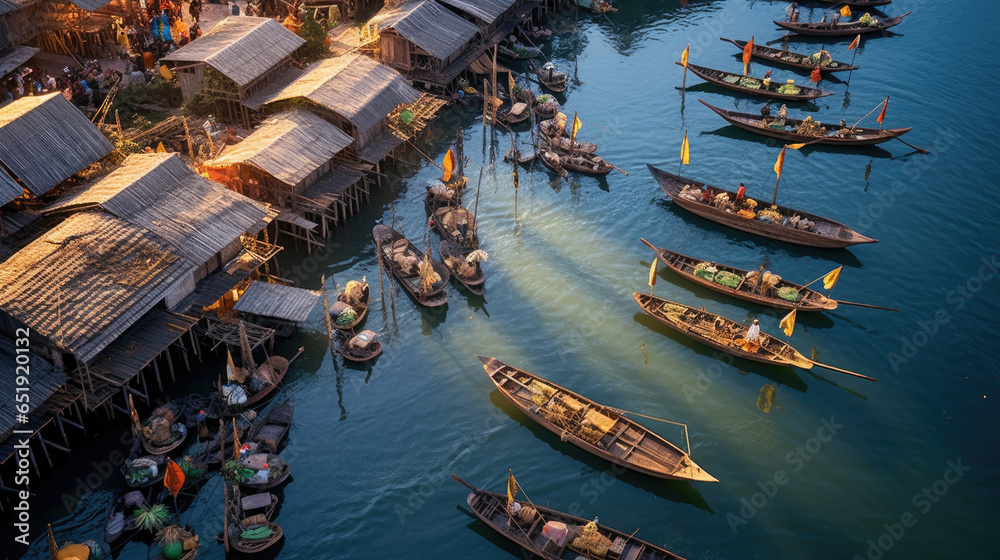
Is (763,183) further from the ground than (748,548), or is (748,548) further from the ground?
Result: (763,183)

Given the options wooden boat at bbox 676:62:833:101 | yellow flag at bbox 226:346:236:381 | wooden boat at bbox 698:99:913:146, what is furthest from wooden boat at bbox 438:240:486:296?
wooden boat at bbox 676:62:833:101

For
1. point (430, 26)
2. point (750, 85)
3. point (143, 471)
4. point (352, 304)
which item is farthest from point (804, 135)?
point (143, 471)

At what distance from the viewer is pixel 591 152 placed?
226 ft

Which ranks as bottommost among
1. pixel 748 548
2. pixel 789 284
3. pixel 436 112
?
pixel 748 548

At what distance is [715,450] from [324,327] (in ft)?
79.4

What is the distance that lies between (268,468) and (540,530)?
13.8 m

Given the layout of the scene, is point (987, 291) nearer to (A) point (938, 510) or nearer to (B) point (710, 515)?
(A) point (938, 510)

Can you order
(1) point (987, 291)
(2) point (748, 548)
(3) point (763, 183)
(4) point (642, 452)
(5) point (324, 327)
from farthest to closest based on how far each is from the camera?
(3) point (763, 183) → (1) point (987, 291) → (5) point (324, 327) → (4) point (642, 452) → (2) point (748, 548)

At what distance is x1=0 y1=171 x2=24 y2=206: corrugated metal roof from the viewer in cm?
4862

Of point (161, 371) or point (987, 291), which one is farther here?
point (987, 291)

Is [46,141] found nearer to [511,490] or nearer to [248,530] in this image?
[248,530]

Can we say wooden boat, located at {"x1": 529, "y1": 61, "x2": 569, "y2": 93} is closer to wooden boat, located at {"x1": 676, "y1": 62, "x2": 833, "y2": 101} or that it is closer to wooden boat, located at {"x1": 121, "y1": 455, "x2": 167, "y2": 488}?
wooden boat, located at {"x1": 676, "y1": 62, "x2": 833, "y2": 101}

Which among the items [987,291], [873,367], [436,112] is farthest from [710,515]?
[436,112]

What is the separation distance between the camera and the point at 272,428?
148 ft
